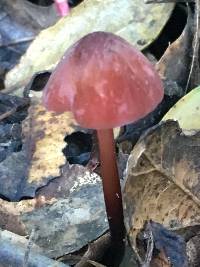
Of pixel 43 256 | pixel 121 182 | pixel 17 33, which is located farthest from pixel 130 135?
pixel 17 33

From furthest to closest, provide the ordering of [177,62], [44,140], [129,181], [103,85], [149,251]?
[177,62] → [44,140] → [129,181] → [149,251] → [103,85]

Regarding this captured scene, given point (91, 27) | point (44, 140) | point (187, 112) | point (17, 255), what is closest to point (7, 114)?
point (44, 140)

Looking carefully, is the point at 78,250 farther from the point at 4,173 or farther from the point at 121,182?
the point at 4,173

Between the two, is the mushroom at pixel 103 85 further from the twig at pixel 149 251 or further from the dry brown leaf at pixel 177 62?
the dry brown leaf at pixel 177 62

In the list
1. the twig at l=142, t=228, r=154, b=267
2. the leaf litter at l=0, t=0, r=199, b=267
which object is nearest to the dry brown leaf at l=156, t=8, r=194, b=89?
the leaf litter at l=0, t=0, r=199, b=267

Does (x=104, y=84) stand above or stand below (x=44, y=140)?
above

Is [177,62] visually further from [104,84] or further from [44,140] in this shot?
[104,84]

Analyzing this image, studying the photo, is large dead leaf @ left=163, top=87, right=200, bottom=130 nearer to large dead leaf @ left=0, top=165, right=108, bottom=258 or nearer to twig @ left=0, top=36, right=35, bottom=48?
large dead leaf @ left=0, top=165, right=108, bottom=258
